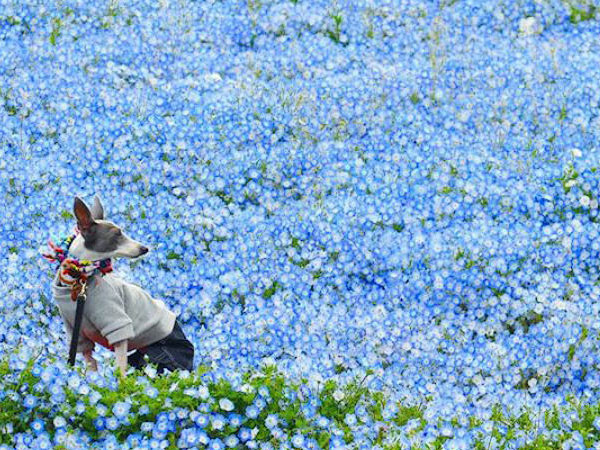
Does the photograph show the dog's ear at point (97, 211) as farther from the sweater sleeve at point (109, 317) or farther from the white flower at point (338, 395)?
the white flower at point (338, 395)

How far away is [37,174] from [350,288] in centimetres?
277

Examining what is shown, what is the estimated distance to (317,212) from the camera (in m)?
8.61

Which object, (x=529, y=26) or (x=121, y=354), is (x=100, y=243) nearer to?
(x=121, y=354)

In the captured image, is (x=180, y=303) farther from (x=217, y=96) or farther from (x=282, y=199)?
(x=217, y=96)

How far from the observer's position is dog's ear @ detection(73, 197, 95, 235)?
5.63 meters

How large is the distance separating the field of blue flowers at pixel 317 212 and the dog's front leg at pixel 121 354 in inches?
3.3

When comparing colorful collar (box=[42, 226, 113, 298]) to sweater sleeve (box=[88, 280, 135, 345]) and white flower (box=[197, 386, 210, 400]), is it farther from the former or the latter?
white flower (box=[197, 386, 210, 400])

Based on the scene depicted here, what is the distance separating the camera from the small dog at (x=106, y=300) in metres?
5.75

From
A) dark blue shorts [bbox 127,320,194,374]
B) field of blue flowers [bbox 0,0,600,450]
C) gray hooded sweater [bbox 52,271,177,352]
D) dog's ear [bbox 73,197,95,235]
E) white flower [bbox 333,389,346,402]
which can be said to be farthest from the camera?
dark blue shorts [bbox 127,320,194,374]

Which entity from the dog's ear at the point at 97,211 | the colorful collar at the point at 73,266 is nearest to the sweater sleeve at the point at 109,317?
the colorful collar at the point at 73,266

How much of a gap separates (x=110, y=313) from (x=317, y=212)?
3007 millimetres

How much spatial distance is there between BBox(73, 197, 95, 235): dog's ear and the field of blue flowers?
31.5 inches

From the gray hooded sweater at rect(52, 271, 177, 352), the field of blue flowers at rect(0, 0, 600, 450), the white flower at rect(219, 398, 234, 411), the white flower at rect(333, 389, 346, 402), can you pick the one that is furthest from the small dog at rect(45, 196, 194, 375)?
the white flower at rect(333, 389, 346, 402)

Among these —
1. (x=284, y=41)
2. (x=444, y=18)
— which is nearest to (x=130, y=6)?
(x=284, y=41)
